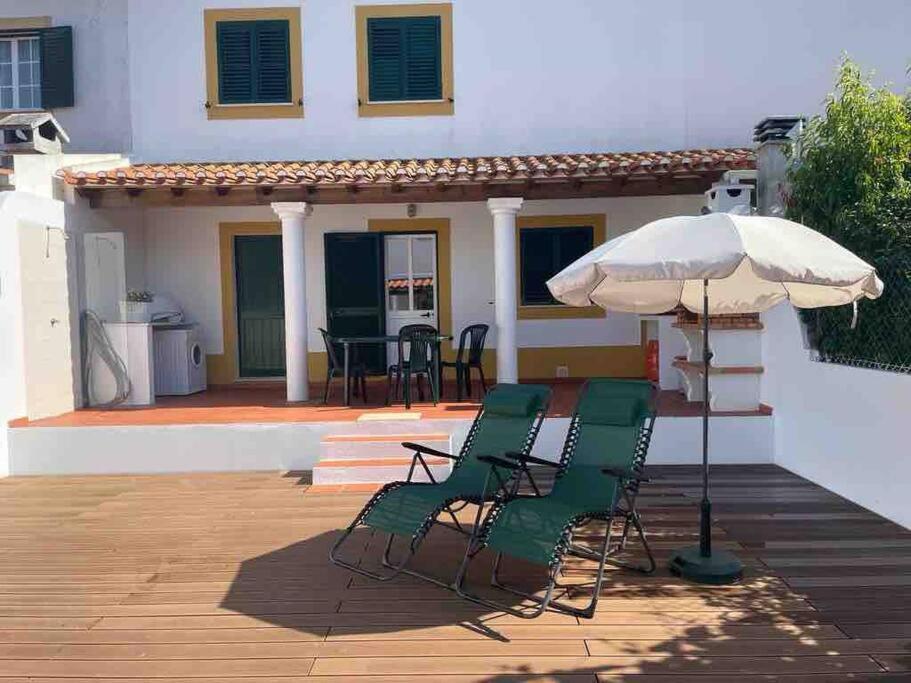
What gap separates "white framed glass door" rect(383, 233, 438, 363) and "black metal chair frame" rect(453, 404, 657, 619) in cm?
592

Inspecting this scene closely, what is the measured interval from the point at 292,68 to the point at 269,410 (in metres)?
5.11

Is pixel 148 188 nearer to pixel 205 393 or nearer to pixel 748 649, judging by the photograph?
pixel 205 393

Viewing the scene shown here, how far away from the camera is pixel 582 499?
15.9ft

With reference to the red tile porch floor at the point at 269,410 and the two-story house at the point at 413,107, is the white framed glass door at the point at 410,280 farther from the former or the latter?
the red tile porch floor at the point at 269,410

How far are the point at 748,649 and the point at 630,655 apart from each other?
58 cm

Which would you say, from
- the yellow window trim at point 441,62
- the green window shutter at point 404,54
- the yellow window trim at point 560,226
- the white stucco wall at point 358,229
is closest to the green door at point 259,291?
the white stucco wall at point 358,229

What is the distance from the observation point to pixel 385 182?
8.48 metres

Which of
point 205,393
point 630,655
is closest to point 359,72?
point 205,393

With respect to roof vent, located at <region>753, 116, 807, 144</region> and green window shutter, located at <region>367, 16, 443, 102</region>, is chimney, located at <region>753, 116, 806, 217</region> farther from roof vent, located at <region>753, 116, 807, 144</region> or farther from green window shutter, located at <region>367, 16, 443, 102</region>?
green window shutter, located at <region>367, 16, 443, 102</region>

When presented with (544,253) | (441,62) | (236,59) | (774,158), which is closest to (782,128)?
(774,158)

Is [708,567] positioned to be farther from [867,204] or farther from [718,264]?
[867,204]

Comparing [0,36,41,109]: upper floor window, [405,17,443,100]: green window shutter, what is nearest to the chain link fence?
[405,17,443,100]: green window shutter

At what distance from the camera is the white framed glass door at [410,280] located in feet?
35.7

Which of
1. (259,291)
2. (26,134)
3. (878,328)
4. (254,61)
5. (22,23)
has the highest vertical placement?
(22,23)
